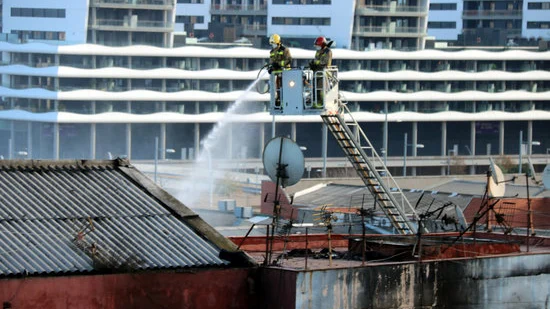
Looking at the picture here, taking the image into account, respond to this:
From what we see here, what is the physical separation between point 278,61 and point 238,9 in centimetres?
13679

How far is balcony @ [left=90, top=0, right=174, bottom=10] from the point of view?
501 feet

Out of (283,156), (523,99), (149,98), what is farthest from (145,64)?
(283,156)

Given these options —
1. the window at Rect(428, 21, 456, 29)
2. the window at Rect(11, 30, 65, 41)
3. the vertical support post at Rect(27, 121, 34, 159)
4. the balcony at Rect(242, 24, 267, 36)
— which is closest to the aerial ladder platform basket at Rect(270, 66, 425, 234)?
the vertical support post at Rect(27, 121, 34, 159)

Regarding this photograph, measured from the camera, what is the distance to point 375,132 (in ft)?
529

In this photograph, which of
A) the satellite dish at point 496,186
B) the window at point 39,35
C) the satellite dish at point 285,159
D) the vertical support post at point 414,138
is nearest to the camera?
the satellite dish at point 285,159

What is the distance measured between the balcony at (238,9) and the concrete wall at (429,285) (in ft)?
468

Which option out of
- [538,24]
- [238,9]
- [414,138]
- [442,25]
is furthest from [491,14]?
[414,138]

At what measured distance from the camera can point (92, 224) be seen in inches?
1276

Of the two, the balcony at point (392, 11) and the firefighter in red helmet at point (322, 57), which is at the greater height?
the firefighter in red helmet at point (322, 57)

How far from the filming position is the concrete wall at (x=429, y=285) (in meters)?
31.6

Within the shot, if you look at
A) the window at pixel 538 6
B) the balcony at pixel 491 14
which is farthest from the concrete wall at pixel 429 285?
the balcony at pixel 491 14

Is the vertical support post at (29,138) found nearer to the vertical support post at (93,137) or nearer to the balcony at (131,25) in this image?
the vertical support post at (93,137)

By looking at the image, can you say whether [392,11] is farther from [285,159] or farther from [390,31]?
[285,159]

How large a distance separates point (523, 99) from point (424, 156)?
14621 millimetres
